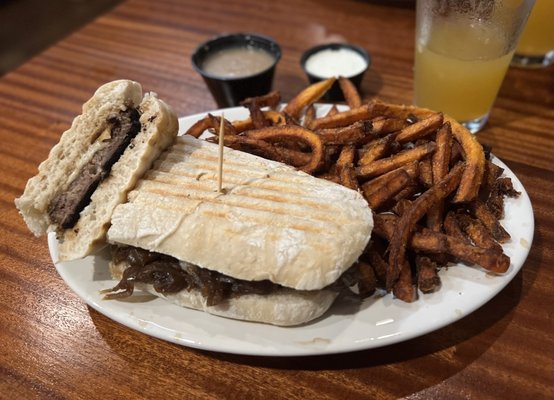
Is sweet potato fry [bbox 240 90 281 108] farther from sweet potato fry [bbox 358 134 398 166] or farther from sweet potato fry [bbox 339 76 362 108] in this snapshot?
sweet potato fry [bbox 358 134 398 166]

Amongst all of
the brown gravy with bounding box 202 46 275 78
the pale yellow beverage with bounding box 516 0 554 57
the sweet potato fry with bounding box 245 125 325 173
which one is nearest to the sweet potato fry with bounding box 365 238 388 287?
the sweet potato fry with bounding box 245 125 325 173

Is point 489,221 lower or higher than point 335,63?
higher

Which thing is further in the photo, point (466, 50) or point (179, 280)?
point (466, 50)

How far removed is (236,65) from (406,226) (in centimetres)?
196

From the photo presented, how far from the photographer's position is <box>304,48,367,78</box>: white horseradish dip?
3193 mm

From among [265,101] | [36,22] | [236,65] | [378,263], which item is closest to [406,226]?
[378,263]

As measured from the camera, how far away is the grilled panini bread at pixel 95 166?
1.92m

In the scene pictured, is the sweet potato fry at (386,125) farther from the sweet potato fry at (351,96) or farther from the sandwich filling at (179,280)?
the sandwich filling at (179,280)

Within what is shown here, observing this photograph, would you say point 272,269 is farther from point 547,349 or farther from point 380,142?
point 547,349

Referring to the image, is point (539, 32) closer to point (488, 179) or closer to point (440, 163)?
point (488, 179)

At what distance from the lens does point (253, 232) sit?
1740 mm

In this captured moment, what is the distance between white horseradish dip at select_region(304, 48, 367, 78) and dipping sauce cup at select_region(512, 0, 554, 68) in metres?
1.07

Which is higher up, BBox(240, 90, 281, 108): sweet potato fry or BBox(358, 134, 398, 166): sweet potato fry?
BBox(358, 134, 398, 166): sweet potato fry

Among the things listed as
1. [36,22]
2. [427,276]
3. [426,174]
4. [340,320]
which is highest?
[426,174]
